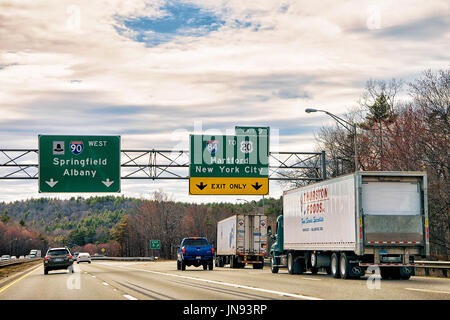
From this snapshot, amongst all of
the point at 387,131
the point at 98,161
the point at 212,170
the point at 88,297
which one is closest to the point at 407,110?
the point at 387,131

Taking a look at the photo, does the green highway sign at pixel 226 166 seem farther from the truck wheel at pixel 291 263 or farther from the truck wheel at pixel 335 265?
the truck wheel at pixel 335 265

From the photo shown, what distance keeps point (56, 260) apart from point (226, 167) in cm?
1169

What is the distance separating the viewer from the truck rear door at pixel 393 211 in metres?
26.5

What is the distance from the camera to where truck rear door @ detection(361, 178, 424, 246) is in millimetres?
26516

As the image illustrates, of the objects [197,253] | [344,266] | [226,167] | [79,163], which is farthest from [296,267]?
[79,163]

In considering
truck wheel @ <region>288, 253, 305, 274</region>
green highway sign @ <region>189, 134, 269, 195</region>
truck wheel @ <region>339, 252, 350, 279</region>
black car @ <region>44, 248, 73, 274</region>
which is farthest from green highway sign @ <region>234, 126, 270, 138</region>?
truck wheel @ <region>339, 252, 350, 279</region>

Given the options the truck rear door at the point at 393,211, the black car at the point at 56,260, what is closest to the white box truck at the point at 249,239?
the black car at the point at 56,260

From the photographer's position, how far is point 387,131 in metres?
61.9

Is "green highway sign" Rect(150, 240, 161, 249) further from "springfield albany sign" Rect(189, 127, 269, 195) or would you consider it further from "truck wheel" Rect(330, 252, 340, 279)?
"truck wheel" Rect(330, 252, 340, 279)

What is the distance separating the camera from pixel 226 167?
44.4 metres

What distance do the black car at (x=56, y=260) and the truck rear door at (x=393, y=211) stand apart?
69.9 ft

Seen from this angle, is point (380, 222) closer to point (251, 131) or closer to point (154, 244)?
point (251, 131)
